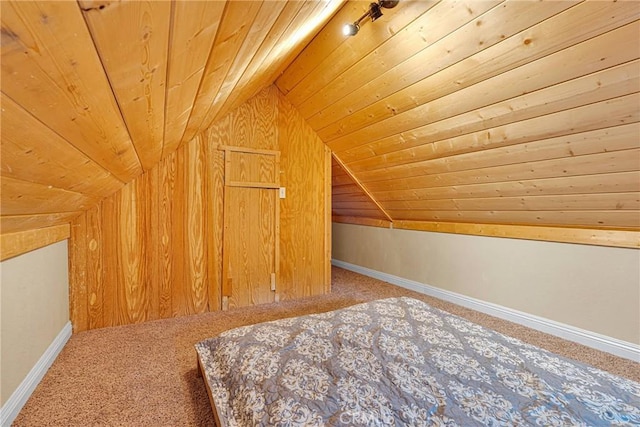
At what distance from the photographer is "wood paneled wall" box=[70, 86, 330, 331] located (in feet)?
8.05

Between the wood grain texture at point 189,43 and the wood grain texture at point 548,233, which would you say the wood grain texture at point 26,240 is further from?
the wood grain texture at point 548,233

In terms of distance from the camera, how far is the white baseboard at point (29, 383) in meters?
1.34

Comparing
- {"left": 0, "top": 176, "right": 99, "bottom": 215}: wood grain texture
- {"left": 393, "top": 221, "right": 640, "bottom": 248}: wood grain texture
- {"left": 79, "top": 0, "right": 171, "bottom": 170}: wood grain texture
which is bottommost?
{"left": 393, "top": 221, "right": 640, "bottom": 248}: wood grain texture

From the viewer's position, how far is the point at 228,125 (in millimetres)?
2934

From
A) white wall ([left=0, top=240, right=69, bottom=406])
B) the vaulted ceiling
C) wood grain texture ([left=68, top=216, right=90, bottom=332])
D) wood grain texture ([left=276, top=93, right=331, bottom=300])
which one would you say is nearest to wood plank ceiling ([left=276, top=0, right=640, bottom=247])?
the vaulted ceiling

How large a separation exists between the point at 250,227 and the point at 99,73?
7.91 ft

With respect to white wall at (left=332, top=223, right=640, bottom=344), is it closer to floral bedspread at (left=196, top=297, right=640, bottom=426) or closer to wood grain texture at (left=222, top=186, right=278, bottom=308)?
floral bedspread at (left=196, top=297, right=640, bottom=426)

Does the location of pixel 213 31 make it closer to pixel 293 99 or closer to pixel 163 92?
pixel 163 92

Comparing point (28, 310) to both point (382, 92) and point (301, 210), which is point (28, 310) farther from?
point (382, 92)

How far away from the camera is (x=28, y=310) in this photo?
1594 millimetres

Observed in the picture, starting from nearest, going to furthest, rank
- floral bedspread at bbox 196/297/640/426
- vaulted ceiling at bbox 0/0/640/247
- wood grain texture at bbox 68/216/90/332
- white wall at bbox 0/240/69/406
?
1. vaulted ceiling at bbox 0/0/640/247
2. floral bedspread at bbox 196/297/640/426
3. white wall at bbox 0/240/69/406
4. wood grain texture at bbox 68/216/90/332

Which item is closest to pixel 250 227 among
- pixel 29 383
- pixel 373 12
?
pixel 29 383

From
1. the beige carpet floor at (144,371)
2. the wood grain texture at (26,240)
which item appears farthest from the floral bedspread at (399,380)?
the wood grain texture at (26,240)

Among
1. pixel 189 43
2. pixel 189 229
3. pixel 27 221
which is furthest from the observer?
pixel 189 229
